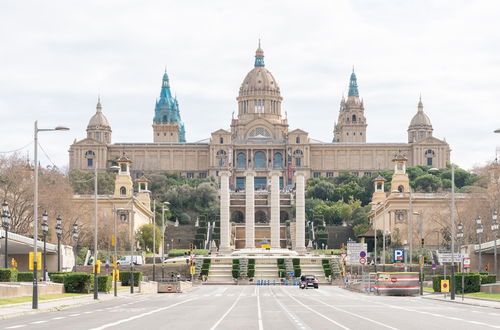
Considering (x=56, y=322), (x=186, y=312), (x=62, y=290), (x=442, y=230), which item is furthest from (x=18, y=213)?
(x=56, y=322)

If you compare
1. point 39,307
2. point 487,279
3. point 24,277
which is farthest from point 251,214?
point 39,307

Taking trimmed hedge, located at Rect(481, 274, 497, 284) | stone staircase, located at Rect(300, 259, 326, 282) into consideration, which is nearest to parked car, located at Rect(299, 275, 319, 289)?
stone staircase, located at Rect(300, 259, 326, 282)

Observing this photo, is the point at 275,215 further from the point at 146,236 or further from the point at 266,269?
the point at 266,269

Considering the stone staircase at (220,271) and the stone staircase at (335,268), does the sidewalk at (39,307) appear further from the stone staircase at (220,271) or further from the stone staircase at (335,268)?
the stone staircase at (220,271)

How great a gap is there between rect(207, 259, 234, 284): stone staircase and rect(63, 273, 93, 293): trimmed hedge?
162 ft

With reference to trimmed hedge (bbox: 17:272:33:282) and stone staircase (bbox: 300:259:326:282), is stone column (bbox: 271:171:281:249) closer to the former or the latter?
stone staircase (bbox: 300:259:326:282)

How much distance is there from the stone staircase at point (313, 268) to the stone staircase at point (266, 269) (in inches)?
125

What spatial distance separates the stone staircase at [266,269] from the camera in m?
113

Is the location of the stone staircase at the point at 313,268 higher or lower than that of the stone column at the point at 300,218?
lower

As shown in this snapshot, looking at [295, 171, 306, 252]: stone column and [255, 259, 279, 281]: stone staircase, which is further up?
[295, 171, 306, 252]: stone column

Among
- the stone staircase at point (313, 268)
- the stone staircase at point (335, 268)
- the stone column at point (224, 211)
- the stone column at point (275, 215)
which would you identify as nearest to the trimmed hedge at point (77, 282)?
the stone staircase at point (335, 268)

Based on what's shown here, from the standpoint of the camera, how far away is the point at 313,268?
11450 cm

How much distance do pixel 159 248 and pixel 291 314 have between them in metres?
110

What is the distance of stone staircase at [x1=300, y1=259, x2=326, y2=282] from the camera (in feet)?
363
